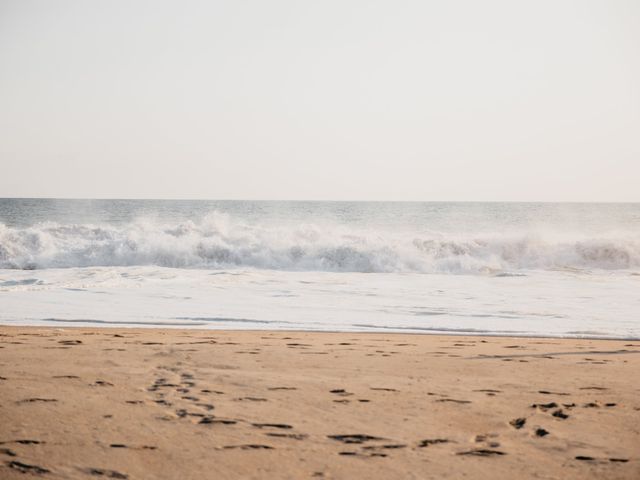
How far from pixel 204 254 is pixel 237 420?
17559 mm

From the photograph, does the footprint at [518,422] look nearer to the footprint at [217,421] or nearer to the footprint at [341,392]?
the footprint at [341,392]

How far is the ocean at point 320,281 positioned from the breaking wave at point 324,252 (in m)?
0.05

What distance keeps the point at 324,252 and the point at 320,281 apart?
20.4 ft

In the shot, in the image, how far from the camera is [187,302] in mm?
10758

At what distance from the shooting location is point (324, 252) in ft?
68.5

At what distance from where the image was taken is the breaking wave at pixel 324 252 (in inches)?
789

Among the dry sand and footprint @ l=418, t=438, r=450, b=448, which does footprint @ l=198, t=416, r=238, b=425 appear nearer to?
the dry sand

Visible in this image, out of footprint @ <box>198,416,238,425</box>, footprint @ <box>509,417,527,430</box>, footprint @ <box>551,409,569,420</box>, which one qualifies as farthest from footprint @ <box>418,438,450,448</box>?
footprint @ <box>198,416,238,425</box>

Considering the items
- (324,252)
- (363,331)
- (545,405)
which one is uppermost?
(324,252)

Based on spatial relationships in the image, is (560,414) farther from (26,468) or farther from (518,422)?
(26,468)

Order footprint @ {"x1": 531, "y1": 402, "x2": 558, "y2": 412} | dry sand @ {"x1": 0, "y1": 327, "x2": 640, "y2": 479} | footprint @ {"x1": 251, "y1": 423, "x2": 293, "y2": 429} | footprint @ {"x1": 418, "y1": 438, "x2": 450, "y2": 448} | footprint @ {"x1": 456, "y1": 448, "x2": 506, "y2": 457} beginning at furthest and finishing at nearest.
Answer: footprint @ {"x1": 531, "y1": 402, "x2": 558, "y2": 412} < footprint @ {"x1": 251, "y1": 423, "x2": 293, "y2": 429} < footprint @ {"x1": 418, "y1": 438, "x2": 450, "y2": 448} < footprint @ {"x1": 456, "y1": 448, "x2": 506, "y2": 457} < dry sand @ {"x1": 0, "y1": 327, "x2": 640, "y2": 479}

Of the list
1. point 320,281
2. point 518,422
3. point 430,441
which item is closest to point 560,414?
point 518,422

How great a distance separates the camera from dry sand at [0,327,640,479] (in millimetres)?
3055

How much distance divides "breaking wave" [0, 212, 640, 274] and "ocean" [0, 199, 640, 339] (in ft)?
0.18
